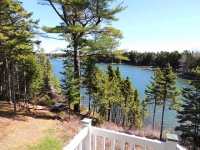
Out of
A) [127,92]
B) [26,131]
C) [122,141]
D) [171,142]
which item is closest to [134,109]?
[127,92]

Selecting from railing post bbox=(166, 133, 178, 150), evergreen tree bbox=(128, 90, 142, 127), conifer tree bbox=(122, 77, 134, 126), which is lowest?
evergreen tree bbox=(128, 90, 142, 127)

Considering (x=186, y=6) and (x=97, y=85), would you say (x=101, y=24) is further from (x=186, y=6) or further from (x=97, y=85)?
(x=97, y=85)

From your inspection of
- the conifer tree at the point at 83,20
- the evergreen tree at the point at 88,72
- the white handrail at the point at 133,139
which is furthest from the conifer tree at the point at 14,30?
the white handrail at the point at 133,139

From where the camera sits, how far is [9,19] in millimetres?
9719

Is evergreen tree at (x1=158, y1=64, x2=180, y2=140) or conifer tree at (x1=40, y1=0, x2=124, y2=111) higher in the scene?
conifer tree at (x1=40, y1=0, x2=124, y2=111)

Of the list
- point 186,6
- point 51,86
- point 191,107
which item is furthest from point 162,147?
point 51,86

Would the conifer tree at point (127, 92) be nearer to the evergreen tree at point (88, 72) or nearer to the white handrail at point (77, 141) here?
the evergreen tree at point (88, 72)

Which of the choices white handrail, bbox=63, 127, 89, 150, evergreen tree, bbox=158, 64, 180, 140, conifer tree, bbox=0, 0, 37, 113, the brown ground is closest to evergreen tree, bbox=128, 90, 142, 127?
evergreen tree, bbox=158, 64, 180, 140

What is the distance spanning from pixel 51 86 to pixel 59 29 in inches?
681

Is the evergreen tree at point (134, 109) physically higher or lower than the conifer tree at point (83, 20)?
lower

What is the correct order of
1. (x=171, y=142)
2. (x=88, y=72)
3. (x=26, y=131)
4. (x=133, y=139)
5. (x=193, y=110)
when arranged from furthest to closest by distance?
(x=88, y=72) → (x=193, y=110) → (x=26, y=131) → (x=133, y=139) → (x=171, y=142)

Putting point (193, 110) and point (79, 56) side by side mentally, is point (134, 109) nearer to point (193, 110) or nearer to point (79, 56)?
point (193, 110)

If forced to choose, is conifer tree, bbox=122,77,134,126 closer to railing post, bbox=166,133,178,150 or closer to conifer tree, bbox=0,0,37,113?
conifer tree, bbox=0,0,37,113

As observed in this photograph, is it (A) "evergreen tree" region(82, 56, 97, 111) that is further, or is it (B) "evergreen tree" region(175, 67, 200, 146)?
(A) "evergreen tree" region(82, 56, 97, 111)
